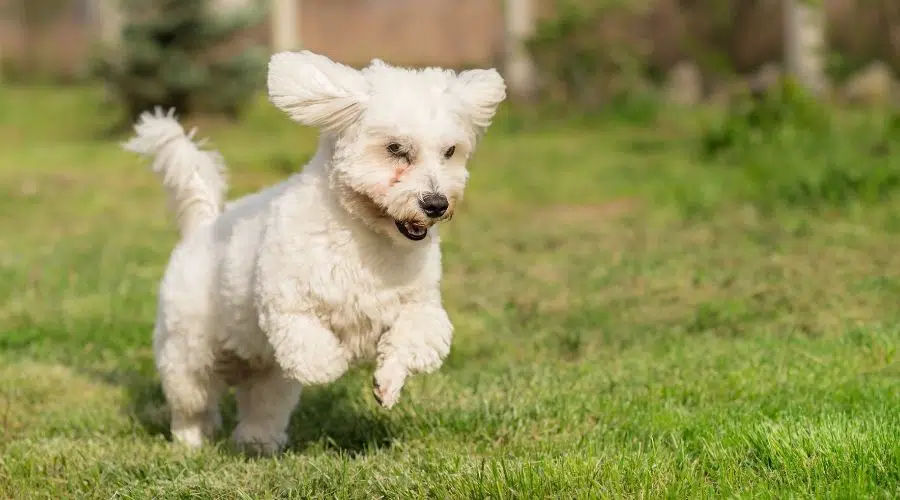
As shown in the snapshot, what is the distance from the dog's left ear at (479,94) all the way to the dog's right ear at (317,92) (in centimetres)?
34

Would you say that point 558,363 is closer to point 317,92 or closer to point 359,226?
point 359,226

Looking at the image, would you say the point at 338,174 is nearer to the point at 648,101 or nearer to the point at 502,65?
the point at 648,101

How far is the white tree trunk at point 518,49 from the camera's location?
17.5m

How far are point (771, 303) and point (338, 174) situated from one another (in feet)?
10.9

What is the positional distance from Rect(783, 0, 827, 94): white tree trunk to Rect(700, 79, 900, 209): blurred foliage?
96.6 inches

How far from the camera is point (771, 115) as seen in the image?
11.8m

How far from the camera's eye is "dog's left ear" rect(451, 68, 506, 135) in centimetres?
397

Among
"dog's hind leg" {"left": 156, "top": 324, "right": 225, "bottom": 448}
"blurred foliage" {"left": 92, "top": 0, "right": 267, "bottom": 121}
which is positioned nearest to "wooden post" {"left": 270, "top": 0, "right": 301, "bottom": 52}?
"blurred foliage" {"left": 92, "top": 0, "right": 267, "bottom": 121}

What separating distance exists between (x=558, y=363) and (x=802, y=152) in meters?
6.22

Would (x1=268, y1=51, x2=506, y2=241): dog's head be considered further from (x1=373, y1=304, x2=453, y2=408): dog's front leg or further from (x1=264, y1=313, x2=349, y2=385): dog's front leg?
(x1=264, y1=313, x2=349, y2=385): dog's front leg

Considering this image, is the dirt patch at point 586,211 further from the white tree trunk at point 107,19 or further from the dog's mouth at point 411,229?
the white tree trunk at point 107,19

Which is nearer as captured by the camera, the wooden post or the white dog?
the white dog

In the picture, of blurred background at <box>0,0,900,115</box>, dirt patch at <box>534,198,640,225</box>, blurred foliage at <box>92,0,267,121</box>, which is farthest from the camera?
blurred background at <box>0,0,900,115</box>

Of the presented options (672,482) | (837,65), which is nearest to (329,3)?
(837,65)
